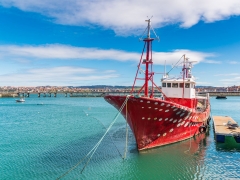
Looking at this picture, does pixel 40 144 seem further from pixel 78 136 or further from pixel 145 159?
pixel 145 159

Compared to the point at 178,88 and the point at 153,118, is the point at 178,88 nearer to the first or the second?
the point at 178,88

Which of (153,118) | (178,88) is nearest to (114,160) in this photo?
(153,118)

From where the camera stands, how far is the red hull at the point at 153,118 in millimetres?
15969

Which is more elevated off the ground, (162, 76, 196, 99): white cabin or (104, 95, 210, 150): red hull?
(162, 76, 196, 99): white cabin

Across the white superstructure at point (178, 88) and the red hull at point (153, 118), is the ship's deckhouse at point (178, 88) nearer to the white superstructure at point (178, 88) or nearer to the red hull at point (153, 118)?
the white superstructure at point (178, 88)

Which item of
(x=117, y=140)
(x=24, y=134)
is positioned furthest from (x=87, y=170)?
(x=24, y=134)

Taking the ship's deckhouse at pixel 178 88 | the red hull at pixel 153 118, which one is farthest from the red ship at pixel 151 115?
the ship's deckhouse at pixel 178 88

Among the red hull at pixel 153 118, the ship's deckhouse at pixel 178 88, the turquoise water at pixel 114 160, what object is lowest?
the turquoise water at pixel 114 160

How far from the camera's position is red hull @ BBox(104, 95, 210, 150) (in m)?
16.0

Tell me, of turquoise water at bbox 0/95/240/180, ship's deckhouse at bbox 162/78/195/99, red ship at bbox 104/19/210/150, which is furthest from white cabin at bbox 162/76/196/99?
turquoise water at bbox 0/95/240/180

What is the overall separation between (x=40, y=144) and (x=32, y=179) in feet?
27.6

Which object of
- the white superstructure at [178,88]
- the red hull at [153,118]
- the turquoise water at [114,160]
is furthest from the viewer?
the white superstructure at [178,88]

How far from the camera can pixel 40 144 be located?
21.1 metres

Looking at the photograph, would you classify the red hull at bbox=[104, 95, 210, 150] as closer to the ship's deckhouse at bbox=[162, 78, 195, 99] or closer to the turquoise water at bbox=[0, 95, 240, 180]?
the turquoise water at bbox=[0, 95, 240, 180]
